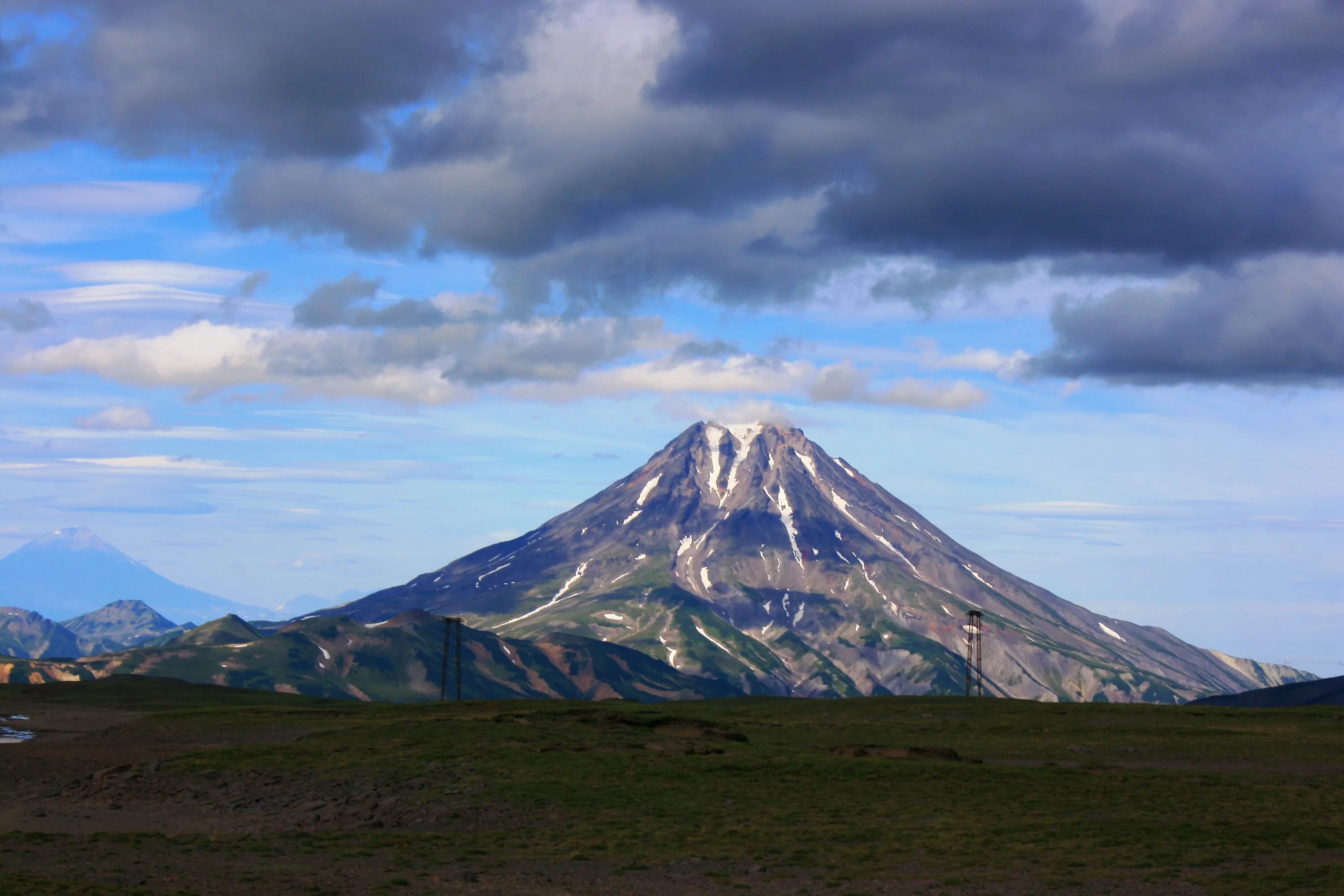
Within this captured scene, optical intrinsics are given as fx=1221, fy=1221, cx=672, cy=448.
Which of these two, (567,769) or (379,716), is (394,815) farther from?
(379,716)

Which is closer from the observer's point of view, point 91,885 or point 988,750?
point 91,885

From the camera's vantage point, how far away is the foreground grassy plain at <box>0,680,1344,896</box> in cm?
4016

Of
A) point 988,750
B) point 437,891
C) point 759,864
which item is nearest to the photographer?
point 437,891

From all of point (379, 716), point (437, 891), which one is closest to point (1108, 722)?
point (379, 716)

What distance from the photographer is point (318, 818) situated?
Answer: 2148 inches

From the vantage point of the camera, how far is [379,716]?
11119 cm

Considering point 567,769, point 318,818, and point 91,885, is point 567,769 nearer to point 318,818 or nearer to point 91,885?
point 318,818

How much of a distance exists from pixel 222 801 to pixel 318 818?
811 cm

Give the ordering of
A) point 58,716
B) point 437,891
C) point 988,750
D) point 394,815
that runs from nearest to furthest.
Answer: point 437,891 → point 394,815 → point 988,750 → point 58,716

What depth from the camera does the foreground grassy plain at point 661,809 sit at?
132ft

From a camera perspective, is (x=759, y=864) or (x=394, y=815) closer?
(x=759, y=864)

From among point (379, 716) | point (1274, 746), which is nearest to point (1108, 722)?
point (1274, 746)

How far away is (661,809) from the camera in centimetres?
5419

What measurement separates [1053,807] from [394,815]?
2981 cm
